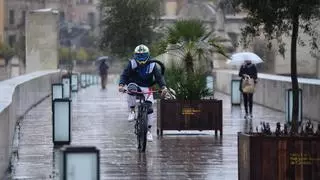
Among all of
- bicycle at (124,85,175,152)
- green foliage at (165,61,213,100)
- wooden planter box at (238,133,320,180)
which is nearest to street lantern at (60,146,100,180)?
wooden planter box at (238,133,320,180)

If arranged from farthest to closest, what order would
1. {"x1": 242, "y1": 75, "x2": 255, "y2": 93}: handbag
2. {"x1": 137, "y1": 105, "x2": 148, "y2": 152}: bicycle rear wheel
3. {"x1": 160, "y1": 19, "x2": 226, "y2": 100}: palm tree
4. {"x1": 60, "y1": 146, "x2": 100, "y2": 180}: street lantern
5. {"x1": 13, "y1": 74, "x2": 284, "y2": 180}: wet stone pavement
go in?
{"x1": 242, "y1": 75, "x2": 255, "y2": 93}: handbag, {"x1": 160, "y1": 19, "x2": 226, "y2": 100}: palm tree, {"x1": 137, "y1": 105, "x2": 148, "y2": 152}: bicycle rear wheel, {"x1": 13, "y1": 74, "x2": 284, "y2": 180}: wet stone pavement, {"x1": 60, "y1": 146, "x2": 100, "y2": 180}: street lantern

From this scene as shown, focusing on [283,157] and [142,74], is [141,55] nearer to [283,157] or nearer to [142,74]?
[142,74]

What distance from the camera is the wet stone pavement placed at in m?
14.1

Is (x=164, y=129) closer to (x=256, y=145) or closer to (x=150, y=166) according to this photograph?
(x=150, y=166)

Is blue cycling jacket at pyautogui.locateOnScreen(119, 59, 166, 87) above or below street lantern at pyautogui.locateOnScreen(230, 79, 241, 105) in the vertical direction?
above

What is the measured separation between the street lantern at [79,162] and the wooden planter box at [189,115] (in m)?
10.8

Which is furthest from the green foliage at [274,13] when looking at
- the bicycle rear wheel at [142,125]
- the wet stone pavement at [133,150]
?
the bicycle rear wheel at [142,125]

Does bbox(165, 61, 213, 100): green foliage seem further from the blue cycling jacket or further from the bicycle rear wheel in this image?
the bicycle rear wheel

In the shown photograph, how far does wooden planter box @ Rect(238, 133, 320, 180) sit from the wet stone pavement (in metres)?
2.08

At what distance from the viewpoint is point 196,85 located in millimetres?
20500

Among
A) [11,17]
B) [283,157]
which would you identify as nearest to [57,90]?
[283,157]

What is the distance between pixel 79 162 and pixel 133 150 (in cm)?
827

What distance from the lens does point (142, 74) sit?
1708 cm

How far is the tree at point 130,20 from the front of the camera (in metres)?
39.7
